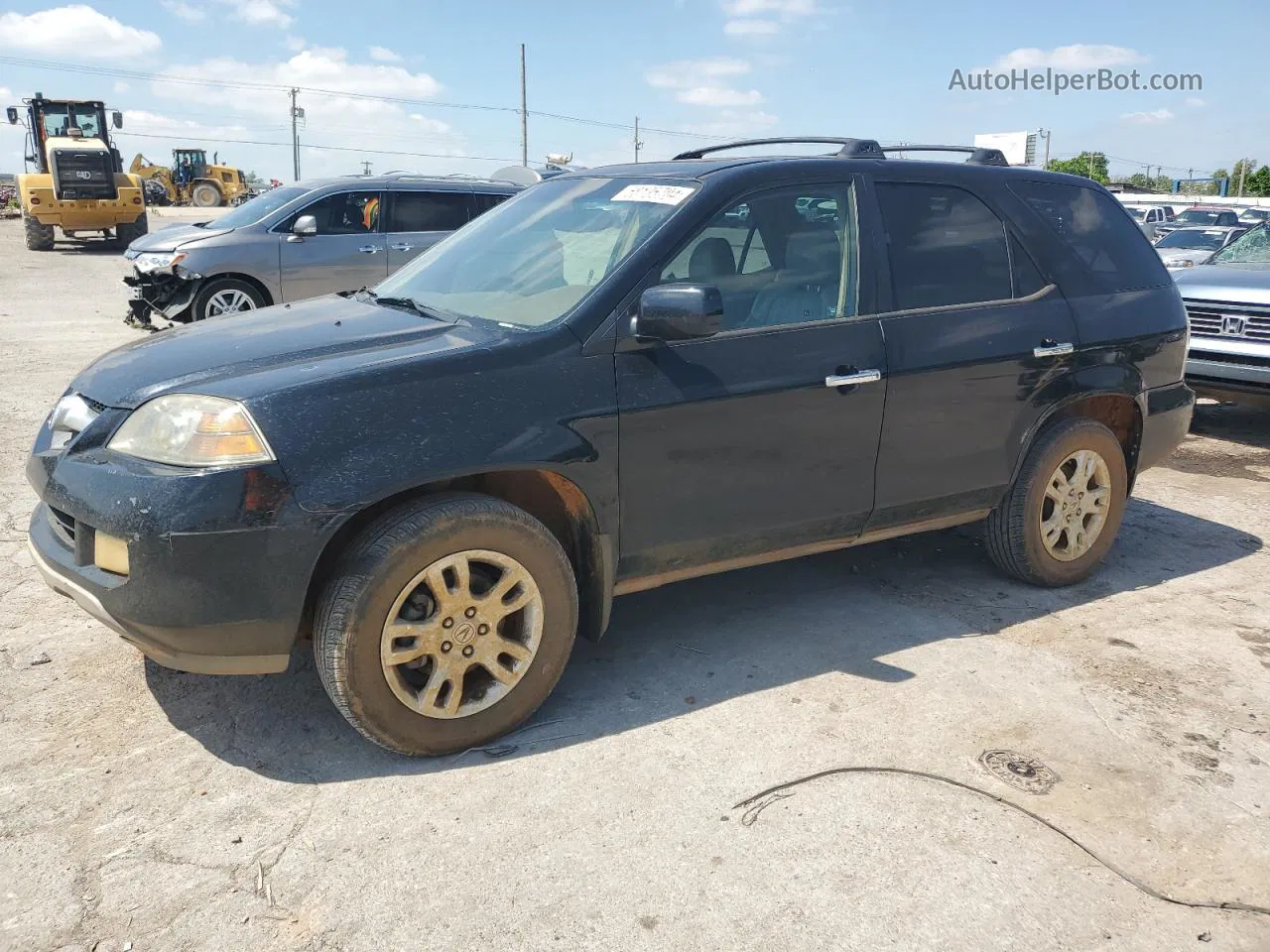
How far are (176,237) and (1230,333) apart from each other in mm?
9840

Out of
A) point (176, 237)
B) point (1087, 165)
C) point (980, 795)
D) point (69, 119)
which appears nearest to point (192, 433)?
point (980, 795)

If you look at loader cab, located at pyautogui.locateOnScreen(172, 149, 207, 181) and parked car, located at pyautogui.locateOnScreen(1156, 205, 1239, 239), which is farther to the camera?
loader cab, located at pyautogui.locateOnScreen(172, 149, 207, 181)

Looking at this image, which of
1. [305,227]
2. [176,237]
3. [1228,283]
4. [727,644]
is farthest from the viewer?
[176,237]

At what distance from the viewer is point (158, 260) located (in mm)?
10367

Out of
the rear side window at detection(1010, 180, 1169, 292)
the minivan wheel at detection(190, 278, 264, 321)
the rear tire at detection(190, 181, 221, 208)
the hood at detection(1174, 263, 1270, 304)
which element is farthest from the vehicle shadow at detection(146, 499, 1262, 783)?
the rear tire at detection(190, 181, 221, 208)

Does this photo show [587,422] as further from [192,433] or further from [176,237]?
[176,237]

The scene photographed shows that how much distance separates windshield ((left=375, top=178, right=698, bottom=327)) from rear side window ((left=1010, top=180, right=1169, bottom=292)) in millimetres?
1832

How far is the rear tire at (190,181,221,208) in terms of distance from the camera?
45.9 m

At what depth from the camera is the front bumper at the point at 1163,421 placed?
15.7 feet

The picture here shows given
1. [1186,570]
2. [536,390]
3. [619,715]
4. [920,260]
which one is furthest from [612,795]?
[1186,570]

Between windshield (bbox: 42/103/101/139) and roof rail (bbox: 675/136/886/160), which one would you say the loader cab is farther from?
roof rail (bbox: 675/136/886/160)

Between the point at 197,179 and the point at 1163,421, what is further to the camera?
the point at 197,179

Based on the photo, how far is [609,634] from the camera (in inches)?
162

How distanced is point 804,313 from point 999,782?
1.73m
